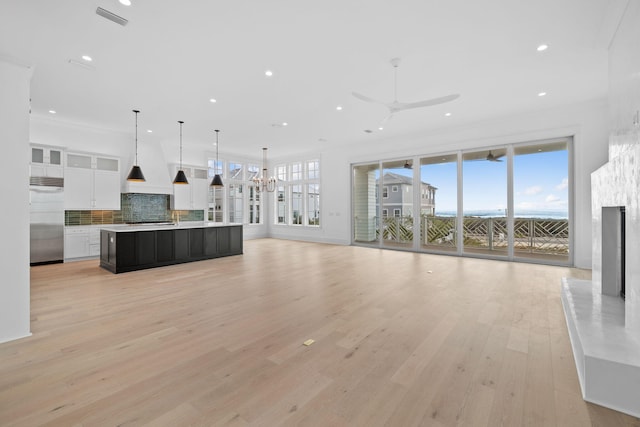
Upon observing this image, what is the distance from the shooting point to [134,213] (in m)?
8.09

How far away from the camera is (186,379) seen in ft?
6.57

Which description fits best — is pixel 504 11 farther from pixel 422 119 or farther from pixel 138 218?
pixel 138 218

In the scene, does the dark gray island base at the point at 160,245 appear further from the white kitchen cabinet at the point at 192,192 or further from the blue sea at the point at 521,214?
the blue sea at the point at 521,214

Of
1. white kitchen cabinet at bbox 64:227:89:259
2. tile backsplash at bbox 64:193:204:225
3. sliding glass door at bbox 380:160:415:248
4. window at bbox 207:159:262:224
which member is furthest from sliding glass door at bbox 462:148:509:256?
white kitchen cabinet at bbox 64:227:89:259

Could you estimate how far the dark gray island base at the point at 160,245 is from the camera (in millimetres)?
5500

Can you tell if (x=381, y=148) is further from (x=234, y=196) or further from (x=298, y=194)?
(x=234, y=196)

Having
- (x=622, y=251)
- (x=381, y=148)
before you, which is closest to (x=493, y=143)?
(x=381, y=148)

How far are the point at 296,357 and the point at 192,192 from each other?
26.6 ft

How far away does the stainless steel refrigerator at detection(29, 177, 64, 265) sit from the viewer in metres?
6.20

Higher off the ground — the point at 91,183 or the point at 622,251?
the point at 91,183

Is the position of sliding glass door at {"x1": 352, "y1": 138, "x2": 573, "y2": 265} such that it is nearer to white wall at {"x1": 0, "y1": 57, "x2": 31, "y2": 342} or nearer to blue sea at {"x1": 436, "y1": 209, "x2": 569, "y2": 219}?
blue sea at {"x1": 436, "y1": 209, "x2": 569, "y2": 219}

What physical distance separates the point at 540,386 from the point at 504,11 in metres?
3.62

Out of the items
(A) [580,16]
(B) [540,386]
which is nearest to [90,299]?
(B) [540,386]

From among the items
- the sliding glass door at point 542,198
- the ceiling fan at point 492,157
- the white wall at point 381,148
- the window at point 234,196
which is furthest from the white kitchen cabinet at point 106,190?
the sliding glass door at point 542,198
